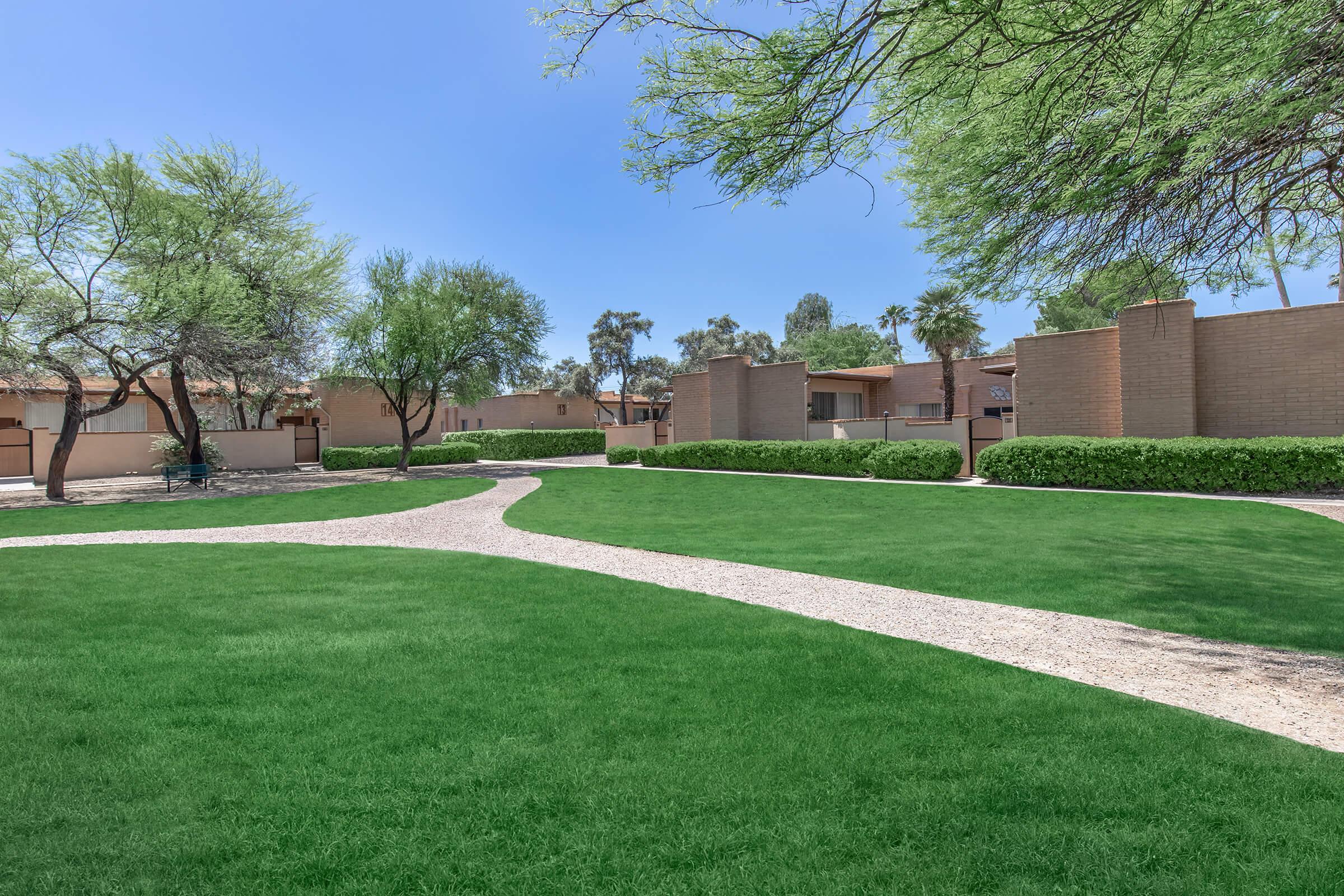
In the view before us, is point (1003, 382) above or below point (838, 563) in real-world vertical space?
above

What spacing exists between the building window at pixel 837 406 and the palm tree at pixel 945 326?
4248 millimetres

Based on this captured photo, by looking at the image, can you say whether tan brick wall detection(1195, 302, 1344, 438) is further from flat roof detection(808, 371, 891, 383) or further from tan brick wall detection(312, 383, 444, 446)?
tan brick wall detection(312, 383, 444, 446)

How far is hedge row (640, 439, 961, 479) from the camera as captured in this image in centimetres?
1961

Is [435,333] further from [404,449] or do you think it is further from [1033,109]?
[1033,109]

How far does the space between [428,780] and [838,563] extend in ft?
21.1

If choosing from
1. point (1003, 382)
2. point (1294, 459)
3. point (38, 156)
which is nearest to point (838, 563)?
point (1294, 459)

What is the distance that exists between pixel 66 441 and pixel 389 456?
12.5 metres

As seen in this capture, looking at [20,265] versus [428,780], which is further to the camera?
[20,265]

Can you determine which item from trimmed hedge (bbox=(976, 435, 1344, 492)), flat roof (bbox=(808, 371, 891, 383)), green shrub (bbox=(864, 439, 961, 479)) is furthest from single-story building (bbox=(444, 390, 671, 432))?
trimmed hedge (bbox=(976, 435, 1344, 492))

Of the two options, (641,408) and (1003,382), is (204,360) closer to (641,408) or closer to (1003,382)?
(1003,382)

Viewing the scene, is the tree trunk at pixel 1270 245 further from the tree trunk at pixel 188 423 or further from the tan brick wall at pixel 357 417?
the tan brick wall at pixel 357 417

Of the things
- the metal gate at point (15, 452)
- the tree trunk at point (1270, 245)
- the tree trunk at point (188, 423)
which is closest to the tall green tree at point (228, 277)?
the tree trunk at point (188, 423)

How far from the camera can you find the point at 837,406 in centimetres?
3234

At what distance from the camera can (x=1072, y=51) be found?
543cm
